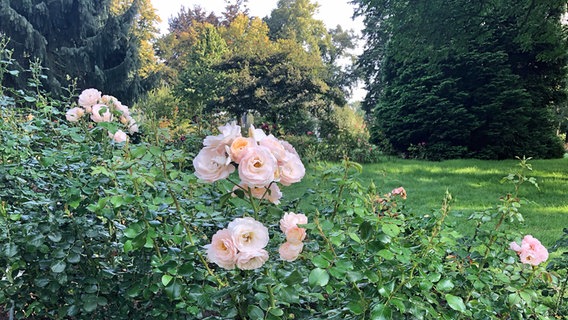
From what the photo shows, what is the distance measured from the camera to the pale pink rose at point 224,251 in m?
0.78

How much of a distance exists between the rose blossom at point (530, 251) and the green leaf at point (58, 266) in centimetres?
135

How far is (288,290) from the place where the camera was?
833 mm

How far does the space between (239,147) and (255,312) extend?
358 millimetres

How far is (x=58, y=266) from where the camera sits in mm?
1077

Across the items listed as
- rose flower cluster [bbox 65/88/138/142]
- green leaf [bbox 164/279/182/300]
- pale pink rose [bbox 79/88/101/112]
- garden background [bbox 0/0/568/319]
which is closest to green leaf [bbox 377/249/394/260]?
garden background [bbox 0/0/568/319]

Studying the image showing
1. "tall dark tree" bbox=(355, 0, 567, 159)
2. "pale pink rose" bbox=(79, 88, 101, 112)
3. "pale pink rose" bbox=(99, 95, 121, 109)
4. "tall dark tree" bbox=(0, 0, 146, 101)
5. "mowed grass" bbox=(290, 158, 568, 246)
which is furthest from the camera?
"tall dark tree" bbox=(0, 0, 146, 101)

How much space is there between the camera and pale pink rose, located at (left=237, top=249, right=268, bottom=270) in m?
0.77

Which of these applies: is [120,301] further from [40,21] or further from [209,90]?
[40,21]

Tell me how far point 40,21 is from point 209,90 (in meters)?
5.36

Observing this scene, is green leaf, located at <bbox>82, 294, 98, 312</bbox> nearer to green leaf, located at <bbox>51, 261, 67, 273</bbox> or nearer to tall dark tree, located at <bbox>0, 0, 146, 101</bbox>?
green leaf, located at <bbox>51, 261, 67, 273</bbox>

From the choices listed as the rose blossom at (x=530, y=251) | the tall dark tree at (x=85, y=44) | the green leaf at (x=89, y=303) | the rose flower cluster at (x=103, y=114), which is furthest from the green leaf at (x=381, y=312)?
the tall dark tree at (x=85, y=44)

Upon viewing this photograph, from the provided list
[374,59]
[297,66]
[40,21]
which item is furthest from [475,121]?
[40,21]

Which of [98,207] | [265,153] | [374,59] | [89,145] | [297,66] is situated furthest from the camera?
[374,59]

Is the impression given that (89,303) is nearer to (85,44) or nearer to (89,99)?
(89,99)
